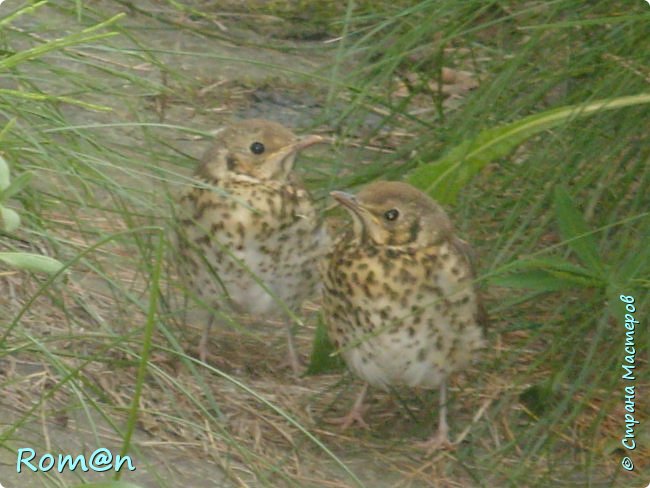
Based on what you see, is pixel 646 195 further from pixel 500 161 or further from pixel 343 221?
pixel 343 221

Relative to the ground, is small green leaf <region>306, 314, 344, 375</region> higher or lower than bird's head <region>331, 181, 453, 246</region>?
lower

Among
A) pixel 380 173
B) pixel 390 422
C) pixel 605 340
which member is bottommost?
pixel 390 422

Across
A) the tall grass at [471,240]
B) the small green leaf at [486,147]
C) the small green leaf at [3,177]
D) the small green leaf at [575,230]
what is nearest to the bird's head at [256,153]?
the tall grass at [471,240]

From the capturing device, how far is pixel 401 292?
136 inches

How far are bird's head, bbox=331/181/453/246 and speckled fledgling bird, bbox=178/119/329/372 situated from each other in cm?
34

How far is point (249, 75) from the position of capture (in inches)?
232

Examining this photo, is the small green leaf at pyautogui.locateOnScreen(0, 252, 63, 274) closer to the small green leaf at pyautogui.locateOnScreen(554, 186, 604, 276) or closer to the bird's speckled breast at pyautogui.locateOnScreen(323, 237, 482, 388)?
the bird's speckled breast at pyautogui.locateOnScreen(323, 237, 482, 388)

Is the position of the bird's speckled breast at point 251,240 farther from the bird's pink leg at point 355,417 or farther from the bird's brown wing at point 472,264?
the bird's brown wing at point 472,264

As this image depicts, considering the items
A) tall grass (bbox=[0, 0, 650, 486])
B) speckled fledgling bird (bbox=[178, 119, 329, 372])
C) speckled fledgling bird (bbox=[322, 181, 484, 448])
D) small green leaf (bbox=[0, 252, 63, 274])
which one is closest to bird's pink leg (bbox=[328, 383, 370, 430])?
tall grass (bbox=[0, 0, 650, 486])

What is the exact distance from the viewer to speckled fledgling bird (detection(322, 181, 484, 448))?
11.4 ft

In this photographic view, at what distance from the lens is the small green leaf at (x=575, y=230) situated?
10.9 feet

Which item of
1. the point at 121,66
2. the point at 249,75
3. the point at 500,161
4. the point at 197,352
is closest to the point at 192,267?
the point at 197,352

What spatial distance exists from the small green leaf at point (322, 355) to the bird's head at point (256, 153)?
16.4 inches

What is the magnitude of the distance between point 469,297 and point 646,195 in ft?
1.85
